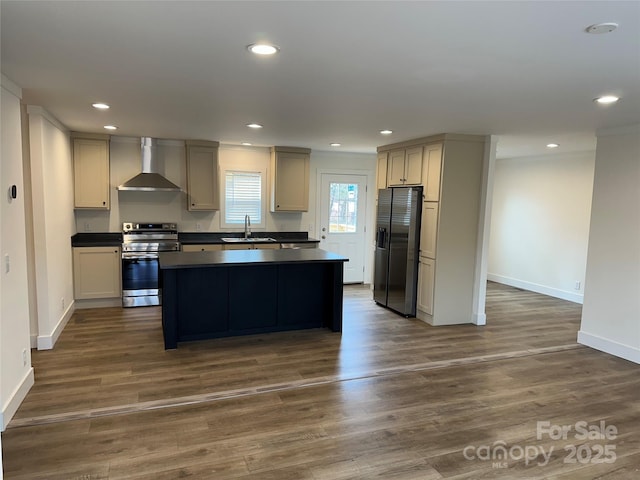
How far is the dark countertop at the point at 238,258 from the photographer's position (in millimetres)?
4137

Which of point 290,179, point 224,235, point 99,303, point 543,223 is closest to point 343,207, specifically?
point 290,179

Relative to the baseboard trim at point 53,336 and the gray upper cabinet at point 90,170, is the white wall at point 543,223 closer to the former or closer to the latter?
the gray upper cabinet at point 90,170

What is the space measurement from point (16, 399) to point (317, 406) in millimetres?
2165

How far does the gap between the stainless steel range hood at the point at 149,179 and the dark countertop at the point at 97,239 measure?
2.49ft

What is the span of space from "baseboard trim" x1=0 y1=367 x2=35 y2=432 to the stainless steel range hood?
118 inches

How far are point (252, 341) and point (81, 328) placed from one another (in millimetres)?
2048

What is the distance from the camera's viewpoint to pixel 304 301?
193 inches

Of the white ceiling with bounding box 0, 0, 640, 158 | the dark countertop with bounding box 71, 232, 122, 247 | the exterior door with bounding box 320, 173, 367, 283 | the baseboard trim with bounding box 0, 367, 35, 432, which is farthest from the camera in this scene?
the exterior door with bounding box 320, 173, 367, 283

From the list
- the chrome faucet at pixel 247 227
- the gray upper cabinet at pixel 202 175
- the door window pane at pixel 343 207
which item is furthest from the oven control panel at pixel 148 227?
the door window pane at pixel 343 207

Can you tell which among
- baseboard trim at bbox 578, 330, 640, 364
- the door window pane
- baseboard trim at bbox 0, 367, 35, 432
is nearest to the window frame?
the door window pane

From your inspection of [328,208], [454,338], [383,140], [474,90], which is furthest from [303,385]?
[328,208]

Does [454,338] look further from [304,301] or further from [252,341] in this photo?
[252,341]

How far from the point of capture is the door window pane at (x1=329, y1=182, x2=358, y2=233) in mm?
7359

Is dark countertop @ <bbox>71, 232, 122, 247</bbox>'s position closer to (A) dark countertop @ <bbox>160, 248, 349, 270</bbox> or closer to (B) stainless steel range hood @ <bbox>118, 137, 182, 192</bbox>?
(B) stainless steel range hood @ <bbox>118, 137, 182, 192</bbox>
